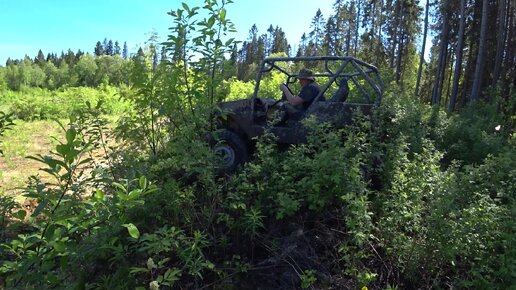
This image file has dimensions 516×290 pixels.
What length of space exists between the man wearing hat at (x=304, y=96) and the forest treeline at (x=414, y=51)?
3.84 feet

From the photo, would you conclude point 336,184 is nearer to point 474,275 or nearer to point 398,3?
point 474,275

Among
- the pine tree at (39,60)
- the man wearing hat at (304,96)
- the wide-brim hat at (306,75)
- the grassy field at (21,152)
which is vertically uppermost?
the pine tree at (39,60)

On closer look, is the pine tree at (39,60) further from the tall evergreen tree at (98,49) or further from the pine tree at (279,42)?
the pine tree at (279,42)

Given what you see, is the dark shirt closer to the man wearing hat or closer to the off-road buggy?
the man wearing hat

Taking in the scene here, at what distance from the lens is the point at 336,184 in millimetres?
3732

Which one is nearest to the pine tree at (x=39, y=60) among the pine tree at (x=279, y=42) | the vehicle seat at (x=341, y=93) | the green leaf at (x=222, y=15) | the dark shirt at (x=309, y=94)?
the pine tree at (x=279, y=42)

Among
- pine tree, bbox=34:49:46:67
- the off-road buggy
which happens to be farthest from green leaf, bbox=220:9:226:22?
pine tree, bbox=34:49:46:67

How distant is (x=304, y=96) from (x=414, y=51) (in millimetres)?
44562

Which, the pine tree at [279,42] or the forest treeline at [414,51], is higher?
the pine tree at [279,42]

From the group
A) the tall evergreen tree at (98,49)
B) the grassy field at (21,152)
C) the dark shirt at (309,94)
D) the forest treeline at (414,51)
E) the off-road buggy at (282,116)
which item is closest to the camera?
the off-road buggy at (282,116)

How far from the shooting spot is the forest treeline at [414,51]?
18.1m

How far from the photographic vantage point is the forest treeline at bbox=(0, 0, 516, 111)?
1812 centimetres

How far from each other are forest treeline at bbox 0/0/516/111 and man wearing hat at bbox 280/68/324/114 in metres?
1.17

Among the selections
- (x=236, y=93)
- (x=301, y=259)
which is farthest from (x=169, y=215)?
(x=236, y=93)
